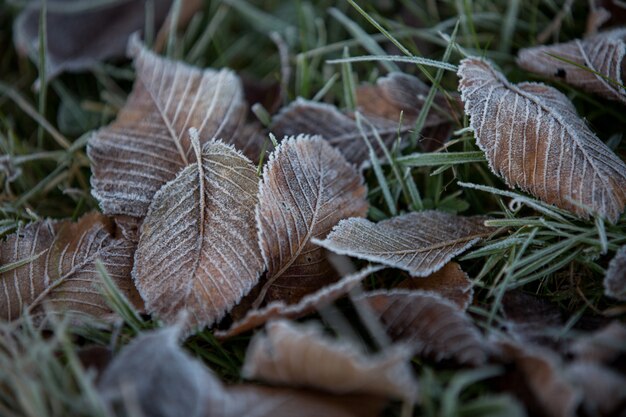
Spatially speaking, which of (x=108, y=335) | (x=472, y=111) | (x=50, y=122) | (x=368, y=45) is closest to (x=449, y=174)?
(x=472, y=111)

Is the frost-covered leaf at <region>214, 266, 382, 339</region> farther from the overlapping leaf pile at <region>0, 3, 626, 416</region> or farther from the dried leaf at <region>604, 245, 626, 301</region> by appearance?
the dried leaf at <region>604, 245, 626, 301</region>

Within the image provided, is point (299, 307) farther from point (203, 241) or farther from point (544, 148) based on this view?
point (544, 148)

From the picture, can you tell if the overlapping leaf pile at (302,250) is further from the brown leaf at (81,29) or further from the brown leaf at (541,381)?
the brown leaf at (81,29)

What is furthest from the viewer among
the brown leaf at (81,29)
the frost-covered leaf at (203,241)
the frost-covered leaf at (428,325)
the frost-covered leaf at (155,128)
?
the brown leaf at (81,29)

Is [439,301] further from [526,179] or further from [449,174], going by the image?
[449,174]

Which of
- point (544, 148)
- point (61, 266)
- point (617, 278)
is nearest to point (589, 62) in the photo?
point (544, 148)

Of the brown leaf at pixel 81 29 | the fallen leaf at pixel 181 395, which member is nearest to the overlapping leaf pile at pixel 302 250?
the fallen leaf at pixel 181 395
